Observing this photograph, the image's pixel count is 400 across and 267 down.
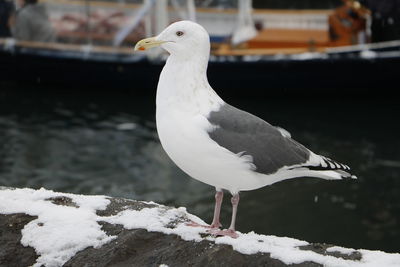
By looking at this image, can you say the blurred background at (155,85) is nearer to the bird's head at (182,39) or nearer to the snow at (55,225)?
the snow at (55,225)

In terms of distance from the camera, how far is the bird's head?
4.36 metres

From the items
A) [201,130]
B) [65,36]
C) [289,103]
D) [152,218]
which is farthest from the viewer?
[65,36]

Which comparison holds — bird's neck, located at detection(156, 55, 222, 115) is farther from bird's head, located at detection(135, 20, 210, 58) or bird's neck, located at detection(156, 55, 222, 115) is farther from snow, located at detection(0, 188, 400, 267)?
snow, located at detection(0, 188, 400, 267)

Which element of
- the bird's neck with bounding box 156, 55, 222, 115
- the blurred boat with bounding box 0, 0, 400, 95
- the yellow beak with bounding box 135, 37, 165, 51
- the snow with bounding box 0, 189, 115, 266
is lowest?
the blurred boat with bounding box 0, 0, 400, 95

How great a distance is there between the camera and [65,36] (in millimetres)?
16641

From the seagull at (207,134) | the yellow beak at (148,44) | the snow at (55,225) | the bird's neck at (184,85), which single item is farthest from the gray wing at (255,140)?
the snow at (55,225)

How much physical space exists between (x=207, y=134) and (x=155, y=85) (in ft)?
39.8

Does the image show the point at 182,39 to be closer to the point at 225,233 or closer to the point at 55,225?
the point at 225,233

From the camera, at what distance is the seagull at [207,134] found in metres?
4.22

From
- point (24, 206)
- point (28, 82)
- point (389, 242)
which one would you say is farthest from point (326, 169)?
point (28, 82)

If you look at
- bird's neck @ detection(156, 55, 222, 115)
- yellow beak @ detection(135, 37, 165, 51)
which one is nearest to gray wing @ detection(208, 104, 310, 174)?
bird's neck @ detection(156, 55, 222, 115)

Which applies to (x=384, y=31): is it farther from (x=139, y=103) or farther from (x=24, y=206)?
(x=24, y=206)

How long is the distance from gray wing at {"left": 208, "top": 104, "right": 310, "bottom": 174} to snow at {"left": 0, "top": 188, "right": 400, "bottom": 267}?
43 cm

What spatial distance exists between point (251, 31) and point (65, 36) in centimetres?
394
